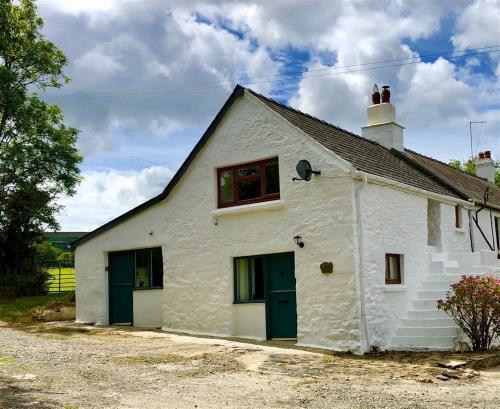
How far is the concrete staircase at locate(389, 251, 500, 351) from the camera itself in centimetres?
1395

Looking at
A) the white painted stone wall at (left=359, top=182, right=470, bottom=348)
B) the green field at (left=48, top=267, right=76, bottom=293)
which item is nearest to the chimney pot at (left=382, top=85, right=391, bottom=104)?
the white painted stone wall at (left=359, top=182, right=470, bottom=348)

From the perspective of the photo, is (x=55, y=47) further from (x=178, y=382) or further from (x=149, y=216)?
(x=178, y=382)

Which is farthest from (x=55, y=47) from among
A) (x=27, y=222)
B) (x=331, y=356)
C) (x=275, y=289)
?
(x=331, y=356)

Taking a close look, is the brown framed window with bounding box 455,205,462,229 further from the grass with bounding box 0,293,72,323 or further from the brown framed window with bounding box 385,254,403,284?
the grass with bounding box 0,293,72,323

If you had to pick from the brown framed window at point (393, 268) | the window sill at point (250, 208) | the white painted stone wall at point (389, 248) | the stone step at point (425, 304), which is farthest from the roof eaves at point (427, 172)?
the window sill at point (250, 208)

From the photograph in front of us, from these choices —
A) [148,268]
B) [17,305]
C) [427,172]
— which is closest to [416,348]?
[427,172]

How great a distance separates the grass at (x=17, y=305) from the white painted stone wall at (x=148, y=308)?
4.76 metres

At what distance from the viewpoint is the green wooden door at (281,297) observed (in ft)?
48.6

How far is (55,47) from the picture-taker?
28234 millimetres

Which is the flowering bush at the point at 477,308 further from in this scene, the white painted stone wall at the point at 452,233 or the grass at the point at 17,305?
the grass at the point at 17,305

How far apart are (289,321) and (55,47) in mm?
19988

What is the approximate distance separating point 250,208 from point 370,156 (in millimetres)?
4288

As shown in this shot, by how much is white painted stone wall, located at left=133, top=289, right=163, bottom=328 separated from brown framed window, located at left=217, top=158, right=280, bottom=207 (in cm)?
374

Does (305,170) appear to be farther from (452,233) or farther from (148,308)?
(148,308)
